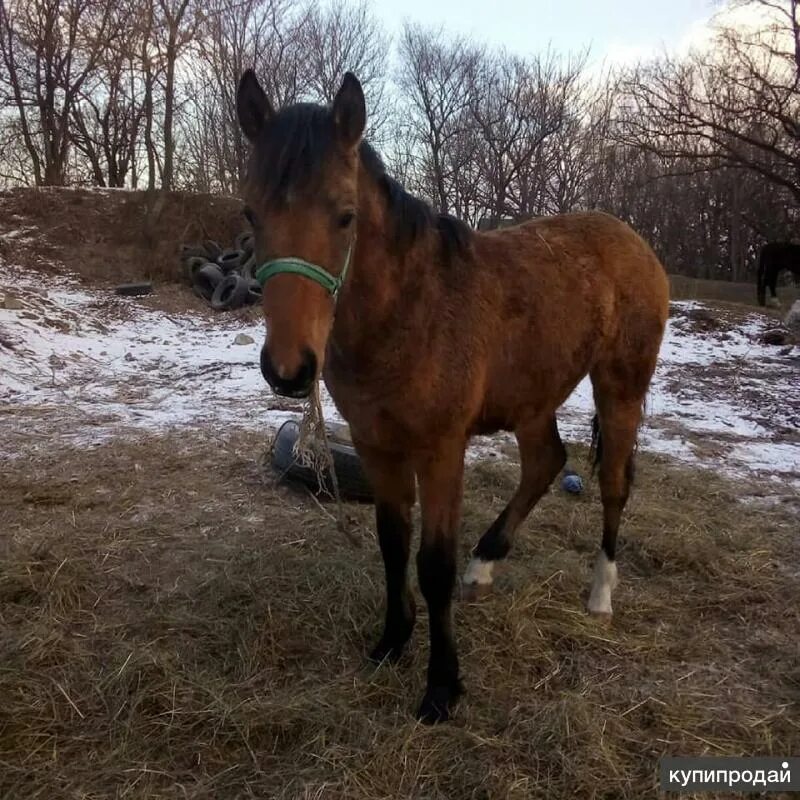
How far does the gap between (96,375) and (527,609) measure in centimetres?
676

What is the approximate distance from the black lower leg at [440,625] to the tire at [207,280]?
11.4 meters

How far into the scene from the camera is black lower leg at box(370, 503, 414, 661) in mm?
2551

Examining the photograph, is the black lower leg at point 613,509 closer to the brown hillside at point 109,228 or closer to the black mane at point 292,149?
the black mane at point 292,149

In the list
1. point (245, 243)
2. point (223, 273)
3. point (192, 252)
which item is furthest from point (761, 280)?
point (192, 252)

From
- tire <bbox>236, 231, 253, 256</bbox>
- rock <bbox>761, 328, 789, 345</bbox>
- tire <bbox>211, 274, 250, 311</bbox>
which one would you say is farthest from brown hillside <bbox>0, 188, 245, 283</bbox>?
rock <bbox>761, 328, 789, 345</bbox>

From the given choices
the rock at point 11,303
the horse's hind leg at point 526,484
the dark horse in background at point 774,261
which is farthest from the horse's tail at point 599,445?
the dark horse in background at point 774,261

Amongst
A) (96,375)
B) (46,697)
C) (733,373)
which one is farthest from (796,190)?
(46,697)

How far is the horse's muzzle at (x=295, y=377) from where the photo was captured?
1562mm

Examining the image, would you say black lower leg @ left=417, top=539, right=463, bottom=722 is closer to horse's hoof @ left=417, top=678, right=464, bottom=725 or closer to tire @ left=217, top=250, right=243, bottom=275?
horse's hoof @ left=417, top=678, right=464, bottom=725

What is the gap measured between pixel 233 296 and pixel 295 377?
1117 centimetres

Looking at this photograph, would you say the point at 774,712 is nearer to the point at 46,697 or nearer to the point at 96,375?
the point at 46,697

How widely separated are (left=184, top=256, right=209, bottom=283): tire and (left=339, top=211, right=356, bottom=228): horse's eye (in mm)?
12509

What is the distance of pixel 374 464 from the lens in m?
2.43

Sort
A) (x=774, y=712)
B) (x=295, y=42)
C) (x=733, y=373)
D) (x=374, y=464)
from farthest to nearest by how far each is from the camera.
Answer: (x=295, y=42), (x=733, y=373), (x=374, y=464), (x=774, y=712)
